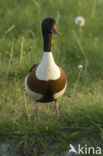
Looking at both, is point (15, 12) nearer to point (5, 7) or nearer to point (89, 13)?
point (5, 7)

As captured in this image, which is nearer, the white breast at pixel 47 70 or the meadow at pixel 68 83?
the white breast at pixel 47 70

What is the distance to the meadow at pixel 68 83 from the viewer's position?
287 cm

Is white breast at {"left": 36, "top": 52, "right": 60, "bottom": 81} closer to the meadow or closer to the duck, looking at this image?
the duck

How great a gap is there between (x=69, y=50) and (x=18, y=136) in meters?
2.30

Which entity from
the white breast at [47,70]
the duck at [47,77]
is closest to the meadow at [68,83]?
the duck at [47,77]

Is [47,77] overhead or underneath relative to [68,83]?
overhead

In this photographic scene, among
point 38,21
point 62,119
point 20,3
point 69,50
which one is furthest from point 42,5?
point 62,119

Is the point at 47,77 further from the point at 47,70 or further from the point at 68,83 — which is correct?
the point at 68,83

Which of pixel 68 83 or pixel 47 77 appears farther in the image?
pixel 68 83

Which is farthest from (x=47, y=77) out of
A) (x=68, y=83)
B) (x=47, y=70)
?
(x=68, y=83)

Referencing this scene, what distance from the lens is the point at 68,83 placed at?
4.15 meters

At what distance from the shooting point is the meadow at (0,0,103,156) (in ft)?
9.41

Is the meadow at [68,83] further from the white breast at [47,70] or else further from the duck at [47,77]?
the white breast at [47,70]

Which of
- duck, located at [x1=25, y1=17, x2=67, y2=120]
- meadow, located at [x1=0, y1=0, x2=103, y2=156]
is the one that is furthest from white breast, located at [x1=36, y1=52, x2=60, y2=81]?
meadow, located at [x1=0, y1=0, x2=103, y2=156]
